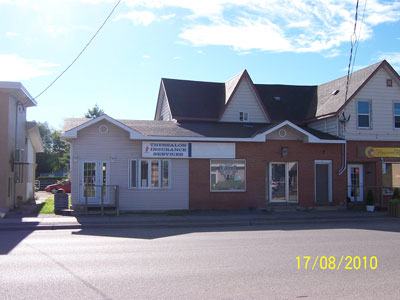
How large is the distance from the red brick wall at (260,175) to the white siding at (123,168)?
1.88 ft

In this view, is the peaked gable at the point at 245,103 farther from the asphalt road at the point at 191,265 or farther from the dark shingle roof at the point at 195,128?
the asphalt road at the point at 191,265

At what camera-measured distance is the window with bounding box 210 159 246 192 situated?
780 inches

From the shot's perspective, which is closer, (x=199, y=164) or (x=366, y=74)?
(x=199, y=164)

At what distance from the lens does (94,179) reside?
18.6m

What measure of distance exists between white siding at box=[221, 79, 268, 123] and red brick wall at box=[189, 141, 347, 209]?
3767mm

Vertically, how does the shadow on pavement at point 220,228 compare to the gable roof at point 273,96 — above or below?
below

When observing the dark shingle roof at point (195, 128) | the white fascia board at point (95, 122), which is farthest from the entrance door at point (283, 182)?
the white fascia board at point (95, 122)

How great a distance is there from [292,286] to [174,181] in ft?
41.6

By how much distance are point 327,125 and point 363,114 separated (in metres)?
1.90

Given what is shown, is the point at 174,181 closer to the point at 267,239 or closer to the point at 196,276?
the point at 267,239

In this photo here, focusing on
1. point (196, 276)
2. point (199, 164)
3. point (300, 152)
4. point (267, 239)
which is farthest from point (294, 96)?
point (196, 276)

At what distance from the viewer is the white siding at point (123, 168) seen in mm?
18375

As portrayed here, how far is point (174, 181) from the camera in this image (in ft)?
63.1
